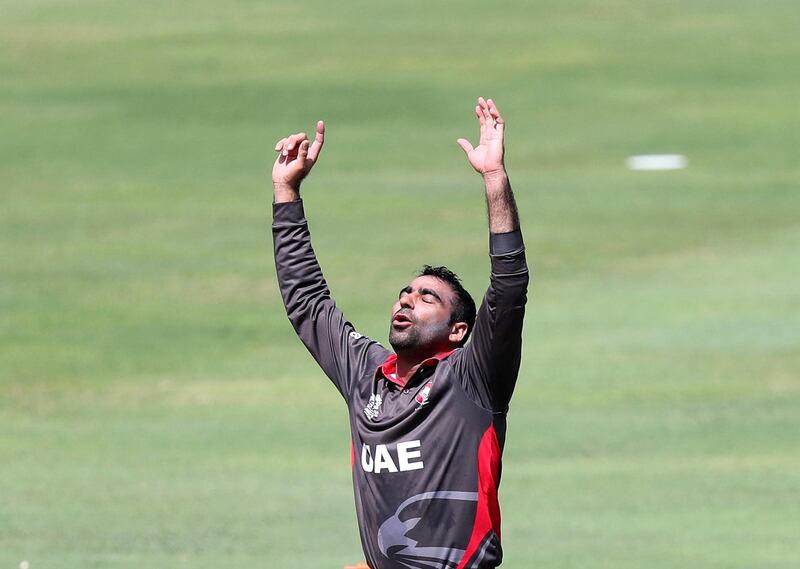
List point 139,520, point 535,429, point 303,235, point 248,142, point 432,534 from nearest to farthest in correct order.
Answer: point 432,534 < point 303,235 < point 139,520 < point 535,429 < point 248,142

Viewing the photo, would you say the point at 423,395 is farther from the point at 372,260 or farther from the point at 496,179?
the point at 372,260

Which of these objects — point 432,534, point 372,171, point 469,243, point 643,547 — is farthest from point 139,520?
point 372,171

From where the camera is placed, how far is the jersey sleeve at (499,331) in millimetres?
6367

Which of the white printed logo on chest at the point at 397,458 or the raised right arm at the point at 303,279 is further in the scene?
the raised right arm at the point at 303,279

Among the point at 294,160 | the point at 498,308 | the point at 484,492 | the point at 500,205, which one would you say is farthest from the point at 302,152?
the point at 484,492

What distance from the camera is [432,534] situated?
650 cm

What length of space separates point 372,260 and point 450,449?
15731 millimetres

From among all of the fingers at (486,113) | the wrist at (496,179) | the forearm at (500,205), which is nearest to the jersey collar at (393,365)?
the forearm at (500,205)

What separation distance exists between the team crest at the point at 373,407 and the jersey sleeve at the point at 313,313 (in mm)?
199

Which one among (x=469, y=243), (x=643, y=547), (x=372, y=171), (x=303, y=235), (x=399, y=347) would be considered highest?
(x=372, y=171)

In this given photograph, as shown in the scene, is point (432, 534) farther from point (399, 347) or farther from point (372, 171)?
point (372, 171)

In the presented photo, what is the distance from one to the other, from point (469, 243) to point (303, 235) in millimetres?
15143

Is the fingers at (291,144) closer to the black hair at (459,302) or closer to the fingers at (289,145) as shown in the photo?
the fingers at (289,145)

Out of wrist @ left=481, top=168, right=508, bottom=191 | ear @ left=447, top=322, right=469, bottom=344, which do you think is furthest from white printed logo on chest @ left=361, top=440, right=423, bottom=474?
wrist @ left=481, top=168, right=508, bottom=191
